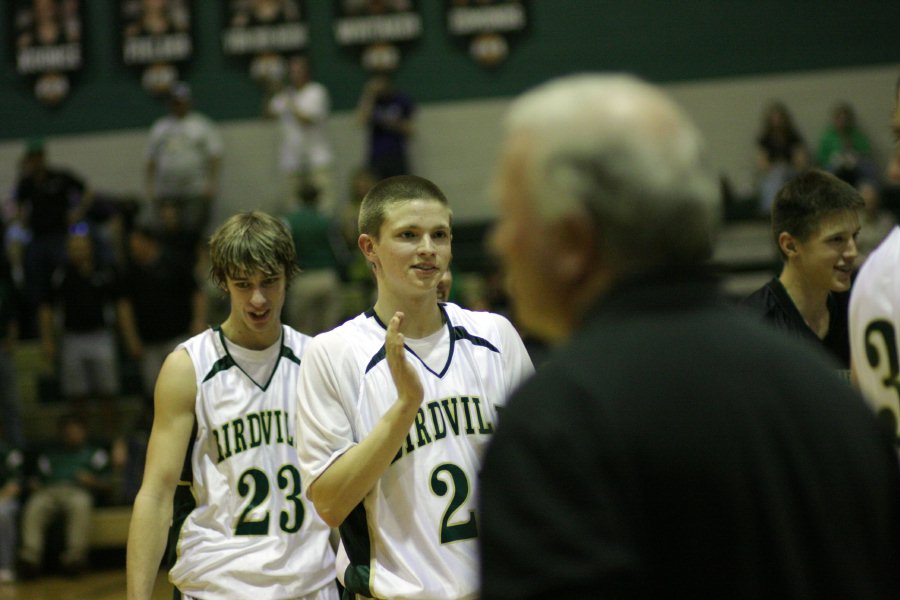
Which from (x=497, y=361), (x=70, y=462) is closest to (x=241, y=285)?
(x=497, y=361)

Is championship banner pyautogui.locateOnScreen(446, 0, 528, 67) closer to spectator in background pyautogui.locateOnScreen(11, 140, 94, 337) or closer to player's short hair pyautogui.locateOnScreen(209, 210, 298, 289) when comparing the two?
spectator in background pyautogui.locateOnScreen(11, 140, 94, 337)

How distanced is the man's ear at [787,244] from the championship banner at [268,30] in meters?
10.9

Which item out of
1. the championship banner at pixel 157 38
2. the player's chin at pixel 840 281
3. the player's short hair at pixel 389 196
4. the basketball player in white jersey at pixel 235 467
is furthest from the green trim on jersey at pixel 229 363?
the championship banner at pixel 157 38

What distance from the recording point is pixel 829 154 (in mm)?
12805

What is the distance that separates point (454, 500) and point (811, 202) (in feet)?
6.03

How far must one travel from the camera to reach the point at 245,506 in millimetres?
3559

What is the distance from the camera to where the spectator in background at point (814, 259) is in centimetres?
401

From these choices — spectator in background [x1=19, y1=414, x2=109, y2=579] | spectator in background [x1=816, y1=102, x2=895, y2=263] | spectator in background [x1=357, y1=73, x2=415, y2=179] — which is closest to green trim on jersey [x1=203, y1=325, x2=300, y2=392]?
spectator in background [x1=19, y1=414, x2=109, y2=579]

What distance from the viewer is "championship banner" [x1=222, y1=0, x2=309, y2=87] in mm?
14195

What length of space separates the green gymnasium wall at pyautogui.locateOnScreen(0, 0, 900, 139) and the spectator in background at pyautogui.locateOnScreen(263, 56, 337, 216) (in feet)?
3.21

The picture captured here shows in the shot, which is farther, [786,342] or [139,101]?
[139,101]

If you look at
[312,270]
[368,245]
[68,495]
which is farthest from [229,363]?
[312,270]

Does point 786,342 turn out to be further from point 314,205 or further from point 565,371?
point 314,205

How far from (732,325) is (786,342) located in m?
0.09
